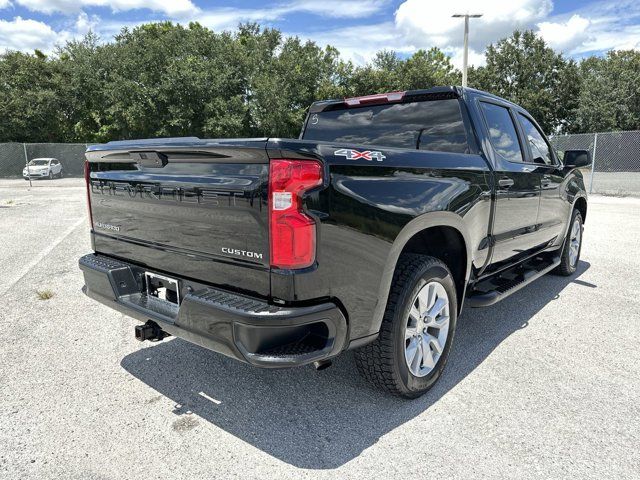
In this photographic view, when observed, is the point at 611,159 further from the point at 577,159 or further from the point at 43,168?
the point at 43,168

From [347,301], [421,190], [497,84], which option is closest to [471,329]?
[421,190]

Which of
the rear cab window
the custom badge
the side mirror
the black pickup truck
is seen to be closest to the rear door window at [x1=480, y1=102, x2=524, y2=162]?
the black pickup truck

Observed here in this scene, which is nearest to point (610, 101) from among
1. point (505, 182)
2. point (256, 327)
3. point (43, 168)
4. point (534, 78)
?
point (534, 78)

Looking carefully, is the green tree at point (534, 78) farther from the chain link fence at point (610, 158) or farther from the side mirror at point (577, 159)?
the side mirror at point (577, 159)

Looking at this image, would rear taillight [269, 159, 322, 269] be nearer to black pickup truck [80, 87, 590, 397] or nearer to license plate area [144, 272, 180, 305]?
black pickup truck [80, 87, 590, 397]

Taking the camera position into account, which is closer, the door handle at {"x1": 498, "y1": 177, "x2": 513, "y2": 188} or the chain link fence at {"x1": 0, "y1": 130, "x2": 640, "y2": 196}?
the door handle at {"x1": 498, "y1": 177, "x2": 513, "y2": 188}

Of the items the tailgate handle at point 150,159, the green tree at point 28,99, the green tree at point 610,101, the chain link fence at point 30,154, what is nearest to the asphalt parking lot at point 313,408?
the tailgate handle at point 150,159

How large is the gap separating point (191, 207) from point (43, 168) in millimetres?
29517

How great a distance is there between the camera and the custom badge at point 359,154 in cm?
229

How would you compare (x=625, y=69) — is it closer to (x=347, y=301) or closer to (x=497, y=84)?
(x=497, y=84)

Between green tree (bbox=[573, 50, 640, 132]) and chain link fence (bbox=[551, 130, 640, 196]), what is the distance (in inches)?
574

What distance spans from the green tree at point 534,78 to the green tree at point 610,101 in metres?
2.44

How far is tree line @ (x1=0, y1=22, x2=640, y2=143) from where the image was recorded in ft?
99.6

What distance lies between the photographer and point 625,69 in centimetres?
3644
